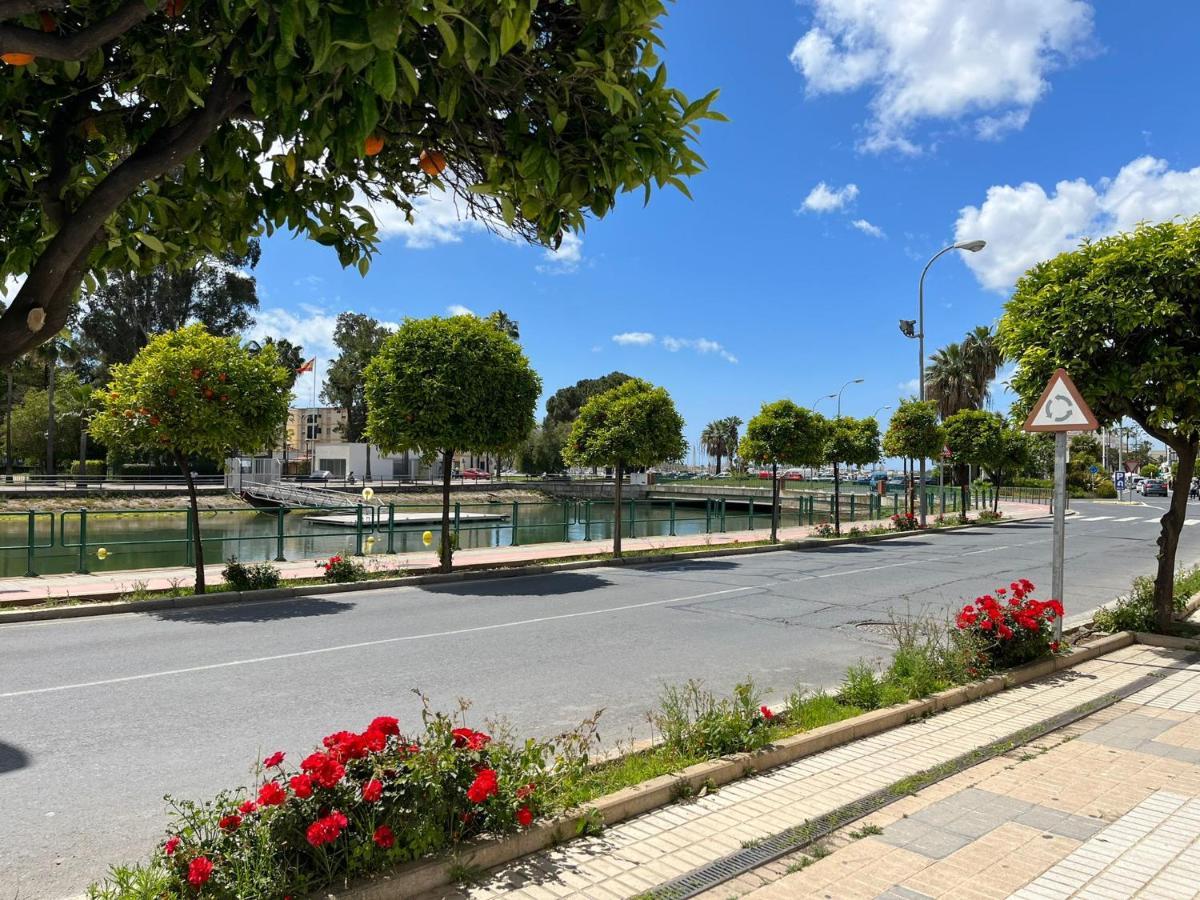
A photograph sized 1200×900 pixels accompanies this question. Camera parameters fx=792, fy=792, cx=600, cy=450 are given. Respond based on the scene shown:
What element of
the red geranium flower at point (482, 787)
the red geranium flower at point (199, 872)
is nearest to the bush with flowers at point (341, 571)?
the red geranium flower at point (482, 787)

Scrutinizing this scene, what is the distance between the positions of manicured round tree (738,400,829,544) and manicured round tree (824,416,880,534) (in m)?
3.04

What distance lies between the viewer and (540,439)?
283 ft

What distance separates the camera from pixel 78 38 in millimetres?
2020

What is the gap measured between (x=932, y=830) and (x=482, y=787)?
2.46 metres

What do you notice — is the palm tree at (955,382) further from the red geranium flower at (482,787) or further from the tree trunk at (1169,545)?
the red geranium flower at (482,787)

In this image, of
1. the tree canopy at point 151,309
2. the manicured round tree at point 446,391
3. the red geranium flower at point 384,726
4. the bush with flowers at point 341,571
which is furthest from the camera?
the tree canopy at point 151,309

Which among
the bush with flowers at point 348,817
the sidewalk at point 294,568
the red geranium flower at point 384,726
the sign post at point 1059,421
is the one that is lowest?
the sidewalk at point 294,568

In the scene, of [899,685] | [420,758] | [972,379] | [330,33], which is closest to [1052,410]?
[899,685]

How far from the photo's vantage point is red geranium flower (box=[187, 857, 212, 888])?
2928 millimetres

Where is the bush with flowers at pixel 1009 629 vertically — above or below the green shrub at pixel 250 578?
above

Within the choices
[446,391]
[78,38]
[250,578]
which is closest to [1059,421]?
[78,38]

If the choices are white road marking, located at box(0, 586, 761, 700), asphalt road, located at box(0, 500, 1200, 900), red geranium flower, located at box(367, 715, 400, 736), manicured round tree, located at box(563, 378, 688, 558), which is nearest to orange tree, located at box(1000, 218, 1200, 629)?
asphalt road, located at box(0, 500, 1200, 900)

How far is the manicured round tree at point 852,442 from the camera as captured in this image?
30062 mm

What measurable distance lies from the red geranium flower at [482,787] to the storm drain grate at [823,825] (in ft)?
2.70
